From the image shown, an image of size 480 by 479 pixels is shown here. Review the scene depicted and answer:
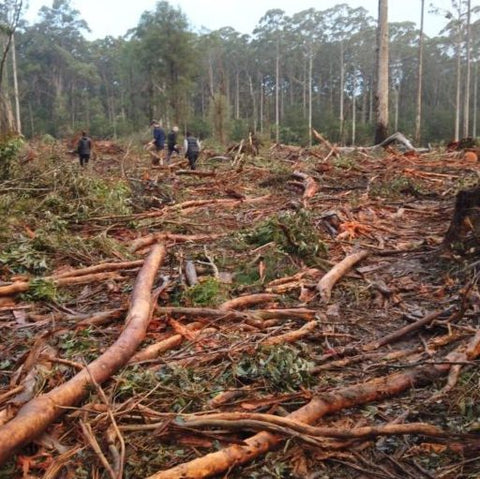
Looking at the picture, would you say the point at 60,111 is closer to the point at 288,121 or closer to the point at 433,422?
the point at 288,121

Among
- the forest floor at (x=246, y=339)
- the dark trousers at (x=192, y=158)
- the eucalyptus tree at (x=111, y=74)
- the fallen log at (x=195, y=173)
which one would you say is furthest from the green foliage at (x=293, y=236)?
the eucalyptus tree at (x=111, y=74)

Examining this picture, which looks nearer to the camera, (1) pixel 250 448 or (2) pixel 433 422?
(1) pixel 250 448

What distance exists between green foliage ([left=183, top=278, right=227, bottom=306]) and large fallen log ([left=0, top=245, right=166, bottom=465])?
388mm

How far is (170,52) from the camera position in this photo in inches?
1178

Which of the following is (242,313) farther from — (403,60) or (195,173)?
(403,60)

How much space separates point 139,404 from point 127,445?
31 cm

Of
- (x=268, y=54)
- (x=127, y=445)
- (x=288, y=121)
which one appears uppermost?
(x=268, y=54)

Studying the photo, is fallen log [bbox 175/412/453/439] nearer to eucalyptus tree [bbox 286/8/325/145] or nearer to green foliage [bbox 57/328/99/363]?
green foliage [bbox 57/328/99/363]

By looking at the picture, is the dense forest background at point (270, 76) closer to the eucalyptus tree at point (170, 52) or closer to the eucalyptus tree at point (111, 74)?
the eucalyptus tree at point (111, 74)

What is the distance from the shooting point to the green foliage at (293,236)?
5.61 metres

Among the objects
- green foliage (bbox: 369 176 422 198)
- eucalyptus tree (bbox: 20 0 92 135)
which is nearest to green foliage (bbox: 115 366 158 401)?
green foliage (bbox: 369 176 422 198)

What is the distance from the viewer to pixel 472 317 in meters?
3.82

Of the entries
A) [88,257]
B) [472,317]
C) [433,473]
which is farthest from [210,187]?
[433,473]

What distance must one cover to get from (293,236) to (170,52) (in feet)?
87.8
